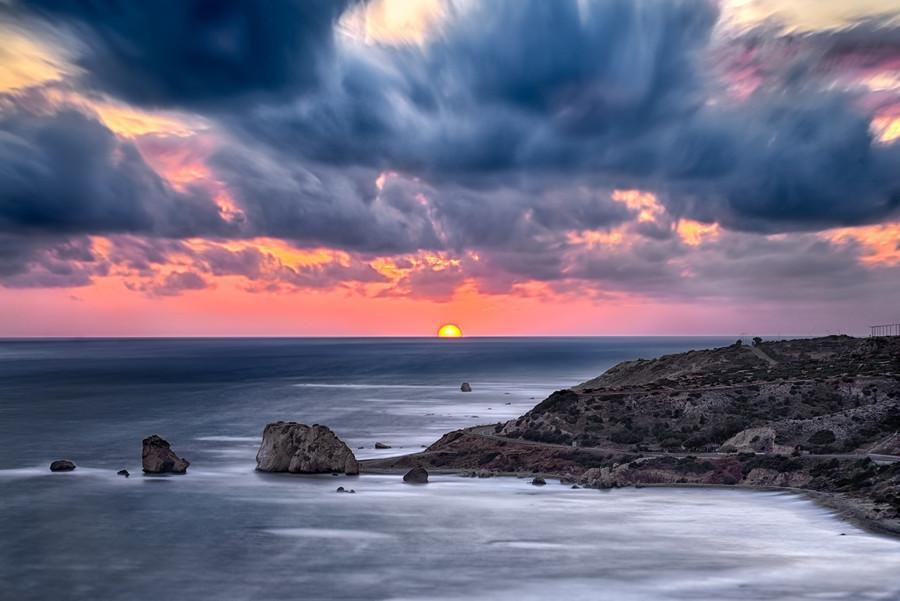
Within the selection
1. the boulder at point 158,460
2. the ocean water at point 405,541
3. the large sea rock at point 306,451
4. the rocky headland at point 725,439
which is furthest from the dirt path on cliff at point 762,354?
the boulder at point 158,460

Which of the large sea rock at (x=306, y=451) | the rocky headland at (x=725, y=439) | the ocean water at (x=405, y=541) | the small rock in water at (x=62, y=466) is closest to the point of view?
the ocean water at (x=405, y=541)

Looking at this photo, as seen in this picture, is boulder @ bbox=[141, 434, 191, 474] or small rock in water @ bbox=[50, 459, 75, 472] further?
small rock in water @ bbox=[50, 459, 75, 472]

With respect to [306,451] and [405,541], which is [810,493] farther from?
[306,451]

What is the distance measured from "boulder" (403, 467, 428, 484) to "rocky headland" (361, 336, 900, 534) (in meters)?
7.36

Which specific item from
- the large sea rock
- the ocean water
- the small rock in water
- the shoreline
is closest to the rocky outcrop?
the shoreline

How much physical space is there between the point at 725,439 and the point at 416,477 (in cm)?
3181

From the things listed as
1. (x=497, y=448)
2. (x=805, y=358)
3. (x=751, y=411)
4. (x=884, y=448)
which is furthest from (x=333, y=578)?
(x=805, y=358)

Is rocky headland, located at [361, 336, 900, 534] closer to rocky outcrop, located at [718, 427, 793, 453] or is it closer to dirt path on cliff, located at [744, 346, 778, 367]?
rocky outcrop, located at [718, 427, 793, 453]

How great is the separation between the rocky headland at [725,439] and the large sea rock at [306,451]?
4550 mm

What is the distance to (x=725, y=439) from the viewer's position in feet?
288

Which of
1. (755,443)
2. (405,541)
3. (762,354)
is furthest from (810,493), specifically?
(762,354)

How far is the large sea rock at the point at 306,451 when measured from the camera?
259 feet

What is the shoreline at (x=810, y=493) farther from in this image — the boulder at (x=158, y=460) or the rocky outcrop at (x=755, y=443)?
the boulder at (x=158, y=460)

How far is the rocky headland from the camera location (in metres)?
70.4
